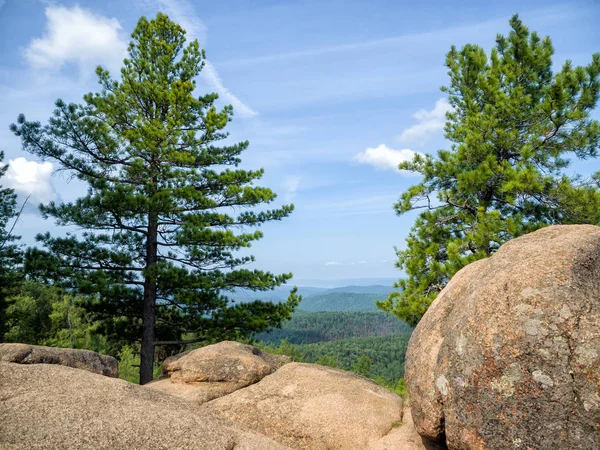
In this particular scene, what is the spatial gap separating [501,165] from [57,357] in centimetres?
1468

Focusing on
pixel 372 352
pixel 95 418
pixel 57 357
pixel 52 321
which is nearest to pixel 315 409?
pixel 95 418

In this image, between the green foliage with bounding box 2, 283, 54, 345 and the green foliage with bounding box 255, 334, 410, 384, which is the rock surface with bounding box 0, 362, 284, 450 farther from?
the green foliage with bounding box 255, 334, 410, 384

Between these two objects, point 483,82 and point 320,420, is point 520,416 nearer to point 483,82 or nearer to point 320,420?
point 320,420

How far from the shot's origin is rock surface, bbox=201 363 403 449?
8.36 meters

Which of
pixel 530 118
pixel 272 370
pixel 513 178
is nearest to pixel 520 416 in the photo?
pixel 272 370

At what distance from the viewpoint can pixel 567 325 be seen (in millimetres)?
5453

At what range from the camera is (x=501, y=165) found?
14711 mm

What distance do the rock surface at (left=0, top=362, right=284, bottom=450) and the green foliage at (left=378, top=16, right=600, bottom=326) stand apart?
1046cm

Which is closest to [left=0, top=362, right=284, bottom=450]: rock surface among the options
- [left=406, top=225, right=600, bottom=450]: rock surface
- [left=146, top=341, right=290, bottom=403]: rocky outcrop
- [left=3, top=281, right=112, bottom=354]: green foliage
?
[left=406, top=225, right=600, bottom=450]: rock surface

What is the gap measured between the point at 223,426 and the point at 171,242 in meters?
13.8

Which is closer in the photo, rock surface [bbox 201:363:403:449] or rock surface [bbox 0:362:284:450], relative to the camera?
rock surface [bbox 0:362:284:450]

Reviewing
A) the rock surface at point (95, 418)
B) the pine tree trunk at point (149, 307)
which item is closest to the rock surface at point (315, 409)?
the rock surface at point (95, 418)

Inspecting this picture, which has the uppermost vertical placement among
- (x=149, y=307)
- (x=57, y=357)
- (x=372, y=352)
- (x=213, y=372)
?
(x=149, y=307)

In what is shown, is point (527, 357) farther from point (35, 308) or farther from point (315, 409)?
point (35, 308)
